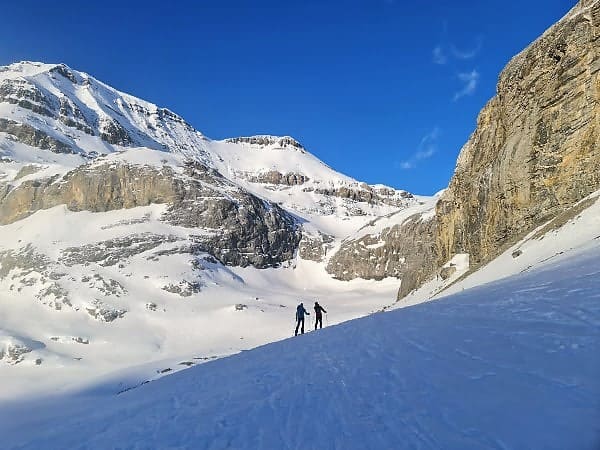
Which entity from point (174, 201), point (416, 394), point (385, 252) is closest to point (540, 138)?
point (416, 394)

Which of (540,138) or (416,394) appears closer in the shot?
(416,394)

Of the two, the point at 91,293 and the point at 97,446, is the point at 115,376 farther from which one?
the point at 97,446

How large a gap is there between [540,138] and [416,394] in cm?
2952

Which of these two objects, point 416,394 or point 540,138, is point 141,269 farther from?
point 416,394

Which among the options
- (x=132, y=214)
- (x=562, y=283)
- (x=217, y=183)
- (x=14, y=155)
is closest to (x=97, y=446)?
(x=562, y=283)

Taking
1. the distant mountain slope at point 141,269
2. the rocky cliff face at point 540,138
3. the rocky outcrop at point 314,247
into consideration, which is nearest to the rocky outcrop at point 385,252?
the distant mountain slope at point 141,269

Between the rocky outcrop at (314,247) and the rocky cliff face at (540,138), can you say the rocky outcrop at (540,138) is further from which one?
the rocky outcrop at (314,247)

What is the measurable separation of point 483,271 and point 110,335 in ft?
294

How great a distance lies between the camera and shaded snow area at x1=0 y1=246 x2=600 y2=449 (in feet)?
17.8

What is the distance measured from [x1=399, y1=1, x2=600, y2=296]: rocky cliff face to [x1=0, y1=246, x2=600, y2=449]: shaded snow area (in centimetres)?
1832

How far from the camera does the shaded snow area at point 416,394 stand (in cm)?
542

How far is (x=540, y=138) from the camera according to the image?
31.5 meters

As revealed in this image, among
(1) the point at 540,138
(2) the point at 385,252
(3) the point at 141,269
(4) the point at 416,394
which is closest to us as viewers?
(4) the point at 416,394

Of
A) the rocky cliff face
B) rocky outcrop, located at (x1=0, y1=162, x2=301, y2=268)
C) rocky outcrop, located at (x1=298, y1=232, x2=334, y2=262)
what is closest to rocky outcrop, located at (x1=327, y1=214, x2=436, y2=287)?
rocky outcrop, located at (x1=298, y1=232, x2=334, y2=262)
